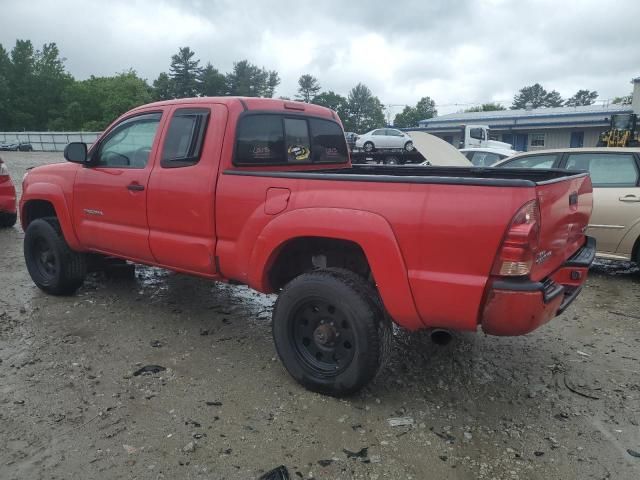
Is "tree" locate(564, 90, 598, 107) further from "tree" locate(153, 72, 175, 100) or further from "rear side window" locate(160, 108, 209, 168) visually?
"rear side window" locate(160, 108, 209, 168)

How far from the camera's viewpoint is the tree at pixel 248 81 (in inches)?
3706

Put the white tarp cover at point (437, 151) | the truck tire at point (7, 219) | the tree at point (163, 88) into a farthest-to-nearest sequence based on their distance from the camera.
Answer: the tree at point (163, 88)
the truck tire at point (7, 219)
the white tarp cover at point (437, 151)

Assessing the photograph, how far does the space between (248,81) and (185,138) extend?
322 ft

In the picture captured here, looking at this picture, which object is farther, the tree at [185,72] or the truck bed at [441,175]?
the tree at [185,72]

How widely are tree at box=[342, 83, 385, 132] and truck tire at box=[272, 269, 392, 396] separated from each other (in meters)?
101

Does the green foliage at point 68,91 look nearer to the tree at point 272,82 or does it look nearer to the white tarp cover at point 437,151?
the tree at point 272,82

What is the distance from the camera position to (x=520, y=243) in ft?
8.29

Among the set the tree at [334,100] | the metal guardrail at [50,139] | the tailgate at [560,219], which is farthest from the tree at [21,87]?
the tailgate at [560,219]

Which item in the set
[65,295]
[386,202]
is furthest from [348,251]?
[65,295]

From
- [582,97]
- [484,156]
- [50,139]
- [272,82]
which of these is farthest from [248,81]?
[484,156]

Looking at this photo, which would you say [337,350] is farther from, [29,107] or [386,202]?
[29,107]

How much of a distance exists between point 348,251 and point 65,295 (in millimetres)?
3433

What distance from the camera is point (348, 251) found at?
3398 millimetres

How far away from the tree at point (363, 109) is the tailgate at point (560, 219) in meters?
101
